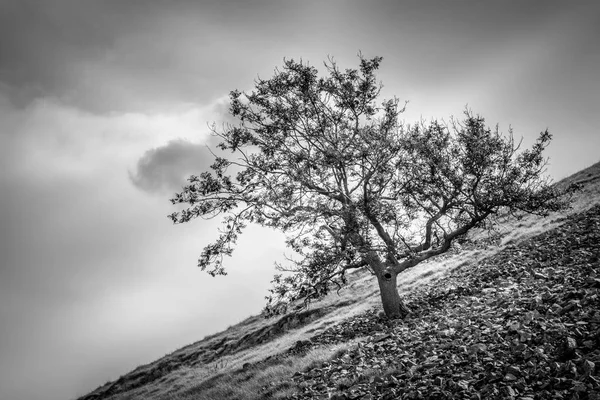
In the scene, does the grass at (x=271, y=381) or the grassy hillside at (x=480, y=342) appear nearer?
the grassy hillside at (x=480, y=342)

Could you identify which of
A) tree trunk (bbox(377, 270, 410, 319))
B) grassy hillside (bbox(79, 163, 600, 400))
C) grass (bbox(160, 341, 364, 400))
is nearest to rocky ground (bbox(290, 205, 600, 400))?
grassy hillside (bbox(79, 163, 600, 400))

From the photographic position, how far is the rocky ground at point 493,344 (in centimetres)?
704

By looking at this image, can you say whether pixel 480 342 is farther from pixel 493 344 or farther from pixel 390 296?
pixel 390 296

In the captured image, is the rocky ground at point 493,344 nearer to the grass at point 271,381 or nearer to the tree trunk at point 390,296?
the grass at point 271,381

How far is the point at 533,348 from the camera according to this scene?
804 centimetres

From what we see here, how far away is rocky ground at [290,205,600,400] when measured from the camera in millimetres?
7039

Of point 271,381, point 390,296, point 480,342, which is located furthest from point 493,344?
point 271,381

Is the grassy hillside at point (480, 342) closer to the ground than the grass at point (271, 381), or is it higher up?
closer to the ground

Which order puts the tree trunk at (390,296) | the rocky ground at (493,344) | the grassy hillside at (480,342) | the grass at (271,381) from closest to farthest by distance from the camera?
the rocky ground at (493,344) < the grassy hillside at (480,342) < the grass at (271,381) < the tree trunk at (390,296)

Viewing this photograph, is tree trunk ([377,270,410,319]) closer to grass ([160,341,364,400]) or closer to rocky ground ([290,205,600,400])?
rocky ground ([290,205,600,400])

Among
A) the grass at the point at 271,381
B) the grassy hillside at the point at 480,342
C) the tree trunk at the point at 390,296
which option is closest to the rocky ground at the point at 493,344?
the grassy hillside at the point at 480,342

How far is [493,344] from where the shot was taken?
9.04 metres

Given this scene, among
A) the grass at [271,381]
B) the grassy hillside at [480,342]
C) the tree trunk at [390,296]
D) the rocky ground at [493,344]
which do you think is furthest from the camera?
the tree trunk at [390,296]

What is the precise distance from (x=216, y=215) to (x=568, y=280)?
1565 cm
